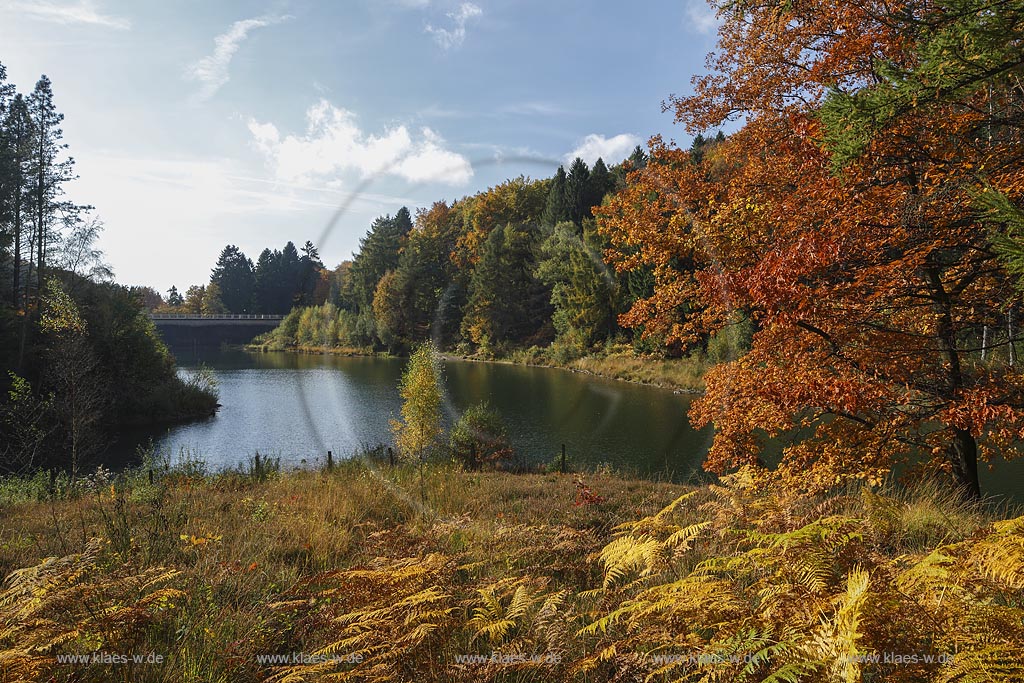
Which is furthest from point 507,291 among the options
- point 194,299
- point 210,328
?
point 194,299

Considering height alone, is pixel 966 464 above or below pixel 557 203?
below

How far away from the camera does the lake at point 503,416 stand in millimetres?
21609

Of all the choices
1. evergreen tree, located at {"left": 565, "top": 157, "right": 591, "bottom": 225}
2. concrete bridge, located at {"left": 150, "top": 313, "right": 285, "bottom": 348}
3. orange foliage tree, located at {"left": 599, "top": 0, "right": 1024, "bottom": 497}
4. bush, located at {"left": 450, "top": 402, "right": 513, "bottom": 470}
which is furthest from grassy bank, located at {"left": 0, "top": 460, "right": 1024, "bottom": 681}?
concrete bridge, located at {"left": 150, "top": 313, "right": 285, "bottom": 348}

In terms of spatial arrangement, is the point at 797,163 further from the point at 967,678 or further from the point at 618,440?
the point at 618,440

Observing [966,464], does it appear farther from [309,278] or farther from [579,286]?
[309,278]

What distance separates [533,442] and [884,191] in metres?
18.8

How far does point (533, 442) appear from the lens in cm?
2464

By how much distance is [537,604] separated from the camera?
169 inches

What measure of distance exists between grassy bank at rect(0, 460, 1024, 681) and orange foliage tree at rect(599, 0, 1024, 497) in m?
2.10

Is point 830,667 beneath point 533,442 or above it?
above

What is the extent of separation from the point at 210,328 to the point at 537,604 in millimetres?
103864

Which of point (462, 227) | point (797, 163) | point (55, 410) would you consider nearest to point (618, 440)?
point (797, 163)

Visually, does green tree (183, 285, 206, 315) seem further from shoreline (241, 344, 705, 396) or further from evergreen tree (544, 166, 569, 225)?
evergreen tree (544, 166, 569, 225)

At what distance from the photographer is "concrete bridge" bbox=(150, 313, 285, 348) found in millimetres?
87312
